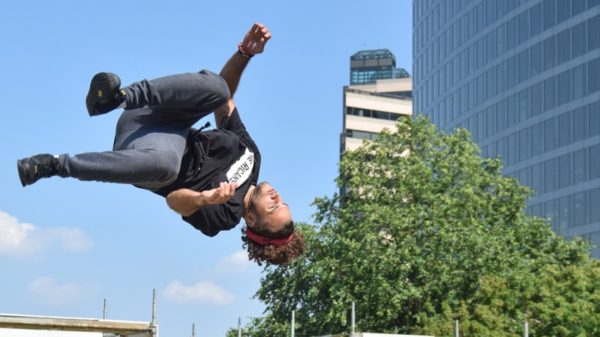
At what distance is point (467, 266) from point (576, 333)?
7103mm

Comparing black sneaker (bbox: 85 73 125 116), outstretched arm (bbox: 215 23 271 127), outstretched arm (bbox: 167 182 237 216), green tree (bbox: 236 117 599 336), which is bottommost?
outstretched arm (bbox: 167 182 237 216)

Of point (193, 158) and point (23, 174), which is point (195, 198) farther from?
point (23, 174)

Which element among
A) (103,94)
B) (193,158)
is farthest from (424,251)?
(103,94)

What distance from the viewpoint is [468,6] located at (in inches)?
3757

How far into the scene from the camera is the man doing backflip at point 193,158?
706cm

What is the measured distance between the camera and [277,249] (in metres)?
8.40

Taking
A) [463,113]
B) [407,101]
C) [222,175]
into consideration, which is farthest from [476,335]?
[407,101]

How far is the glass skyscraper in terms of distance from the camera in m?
76.3

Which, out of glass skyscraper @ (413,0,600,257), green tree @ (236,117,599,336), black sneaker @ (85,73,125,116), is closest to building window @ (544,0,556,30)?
glass skyscraper @ (413,0,600,257)

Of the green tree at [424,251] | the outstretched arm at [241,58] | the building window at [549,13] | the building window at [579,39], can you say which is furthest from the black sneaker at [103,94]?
the building window at [549,13]

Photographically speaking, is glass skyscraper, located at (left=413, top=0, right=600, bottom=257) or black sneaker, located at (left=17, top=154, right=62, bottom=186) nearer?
black sneaker, located at (left=17, top=154, right=62, bottom=186)

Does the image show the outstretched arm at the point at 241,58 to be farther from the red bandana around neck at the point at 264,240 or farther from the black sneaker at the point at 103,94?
the black sneaker at the point at 103,94

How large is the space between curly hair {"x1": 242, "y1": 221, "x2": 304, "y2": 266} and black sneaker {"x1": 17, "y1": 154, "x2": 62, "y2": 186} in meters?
1.92

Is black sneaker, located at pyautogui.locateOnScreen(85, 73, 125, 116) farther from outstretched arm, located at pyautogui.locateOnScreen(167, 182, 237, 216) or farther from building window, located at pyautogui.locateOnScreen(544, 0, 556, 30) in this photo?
building window, located at pyautogui.locateOnScreen(544, 0, 556, 30)
